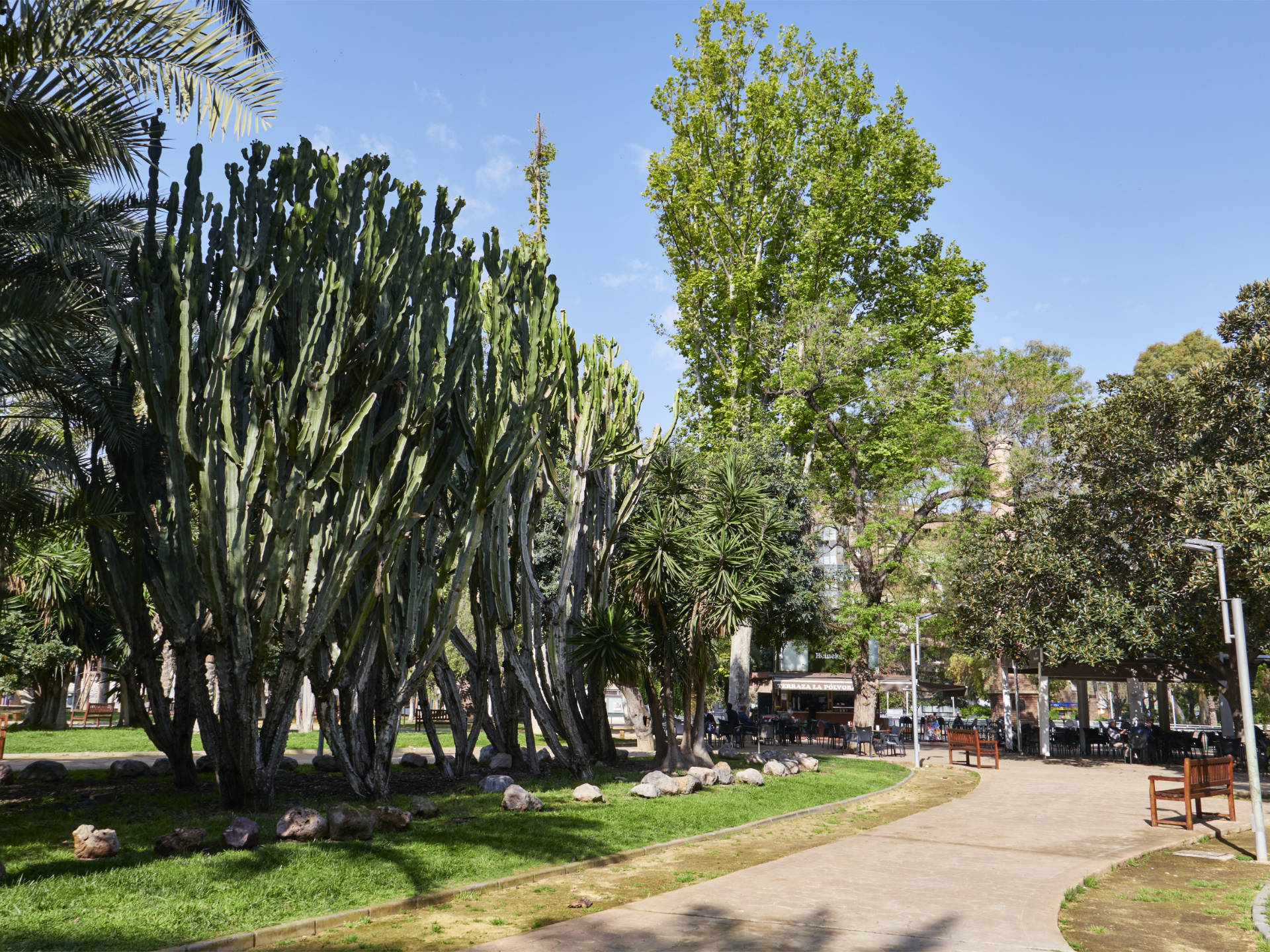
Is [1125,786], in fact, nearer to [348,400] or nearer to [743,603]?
[743,603]

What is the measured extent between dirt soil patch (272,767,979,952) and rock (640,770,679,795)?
6.62 ft

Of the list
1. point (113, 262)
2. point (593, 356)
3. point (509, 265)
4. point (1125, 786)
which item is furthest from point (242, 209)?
point (1125, 786)

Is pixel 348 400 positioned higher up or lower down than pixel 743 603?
higher up

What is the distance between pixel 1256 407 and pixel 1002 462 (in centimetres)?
1064

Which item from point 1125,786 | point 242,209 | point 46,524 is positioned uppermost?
point 242,209

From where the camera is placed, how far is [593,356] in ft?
58.9

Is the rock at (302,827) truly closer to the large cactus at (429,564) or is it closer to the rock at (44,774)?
the large cactus at (429,564)

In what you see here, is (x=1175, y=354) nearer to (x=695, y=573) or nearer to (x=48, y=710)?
(x=695, y=573)

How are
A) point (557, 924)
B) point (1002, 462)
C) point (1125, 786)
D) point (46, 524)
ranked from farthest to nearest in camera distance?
point (1002, 462), point (1125, 786), point (46, 524), point (557, 924)

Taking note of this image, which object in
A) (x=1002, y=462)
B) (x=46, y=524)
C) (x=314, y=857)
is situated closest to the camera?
(x=314, y=857)

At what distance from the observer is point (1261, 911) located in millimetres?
8078

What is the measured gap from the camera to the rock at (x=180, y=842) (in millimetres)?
8711

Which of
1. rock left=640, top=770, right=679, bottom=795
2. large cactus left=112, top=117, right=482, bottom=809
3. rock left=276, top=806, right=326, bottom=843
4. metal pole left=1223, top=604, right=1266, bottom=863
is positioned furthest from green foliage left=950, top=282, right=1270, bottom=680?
rock left=276, top=806, right=326, bottom=843

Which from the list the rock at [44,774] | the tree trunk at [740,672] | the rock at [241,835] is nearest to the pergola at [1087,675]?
the tree trunk at [740,672]
